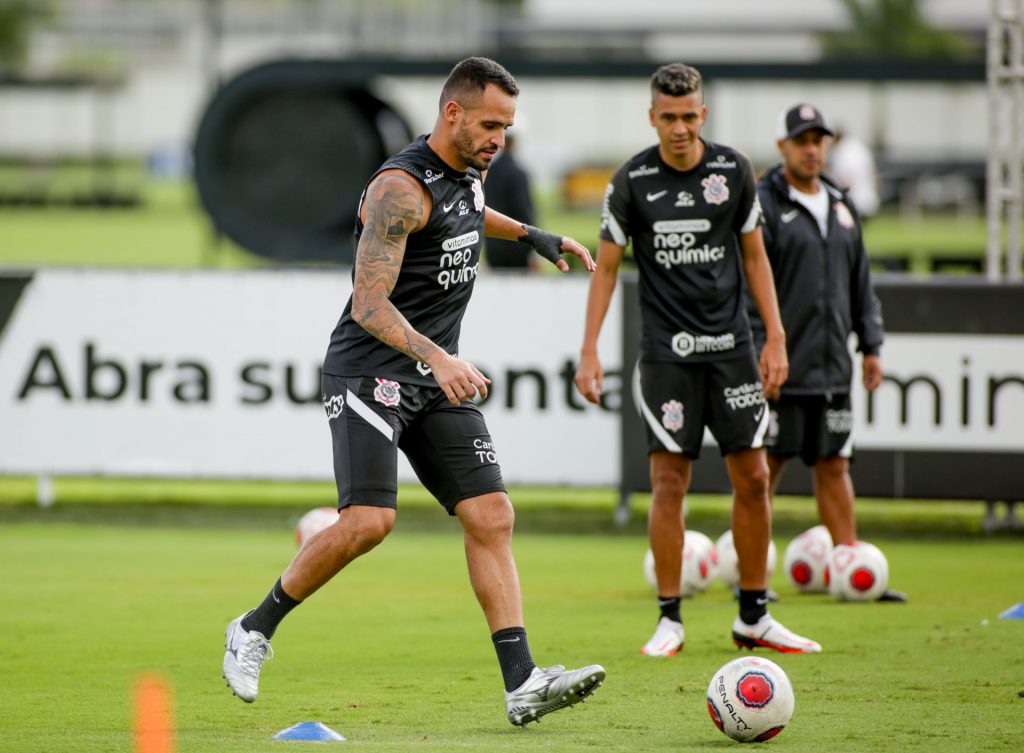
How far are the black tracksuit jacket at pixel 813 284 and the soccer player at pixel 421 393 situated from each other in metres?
3.25

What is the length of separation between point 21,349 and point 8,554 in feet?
7.55

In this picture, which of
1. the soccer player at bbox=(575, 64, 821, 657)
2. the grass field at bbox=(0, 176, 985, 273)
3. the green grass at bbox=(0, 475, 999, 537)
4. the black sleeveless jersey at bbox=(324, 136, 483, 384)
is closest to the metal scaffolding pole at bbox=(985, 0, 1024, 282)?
the green grass at bbox=(0, 475, 999, 537)

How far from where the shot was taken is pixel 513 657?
647 centimetres

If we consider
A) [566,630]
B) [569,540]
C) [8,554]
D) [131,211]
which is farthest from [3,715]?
[131,211]

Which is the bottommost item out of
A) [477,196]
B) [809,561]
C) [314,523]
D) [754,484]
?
[809,561]

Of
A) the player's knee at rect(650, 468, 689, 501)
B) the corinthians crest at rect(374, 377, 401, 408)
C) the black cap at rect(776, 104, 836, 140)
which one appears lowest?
the player's knee at rect(650, 468, 689, 501)

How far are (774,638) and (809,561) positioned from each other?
6.31 ft

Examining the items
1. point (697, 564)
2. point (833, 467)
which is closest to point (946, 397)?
point (833, 467)

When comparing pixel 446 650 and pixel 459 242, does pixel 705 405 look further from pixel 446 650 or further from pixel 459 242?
pixel 459 242

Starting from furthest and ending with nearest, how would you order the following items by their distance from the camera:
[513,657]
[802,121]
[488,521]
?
[802,121] → [488,521] → [513,657]

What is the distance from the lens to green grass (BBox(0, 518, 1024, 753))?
6.41 metres

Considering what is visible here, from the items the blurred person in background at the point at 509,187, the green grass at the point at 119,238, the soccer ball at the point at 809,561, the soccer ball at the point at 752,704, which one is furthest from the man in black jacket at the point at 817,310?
the green grass at the point at 119,238

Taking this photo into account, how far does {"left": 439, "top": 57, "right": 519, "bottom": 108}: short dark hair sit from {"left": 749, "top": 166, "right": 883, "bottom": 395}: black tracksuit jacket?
11.0 feet

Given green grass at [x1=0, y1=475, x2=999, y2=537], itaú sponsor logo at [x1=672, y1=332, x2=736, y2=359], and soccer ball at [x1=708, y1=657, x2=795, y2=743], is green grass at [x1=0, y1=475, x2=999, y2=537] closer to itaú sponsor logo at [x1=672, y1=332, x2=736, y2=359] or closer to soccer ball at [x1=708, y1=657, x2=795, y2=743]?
itaú sponsor logo at [x1=672, y1=332, x2=736, y2=359]
